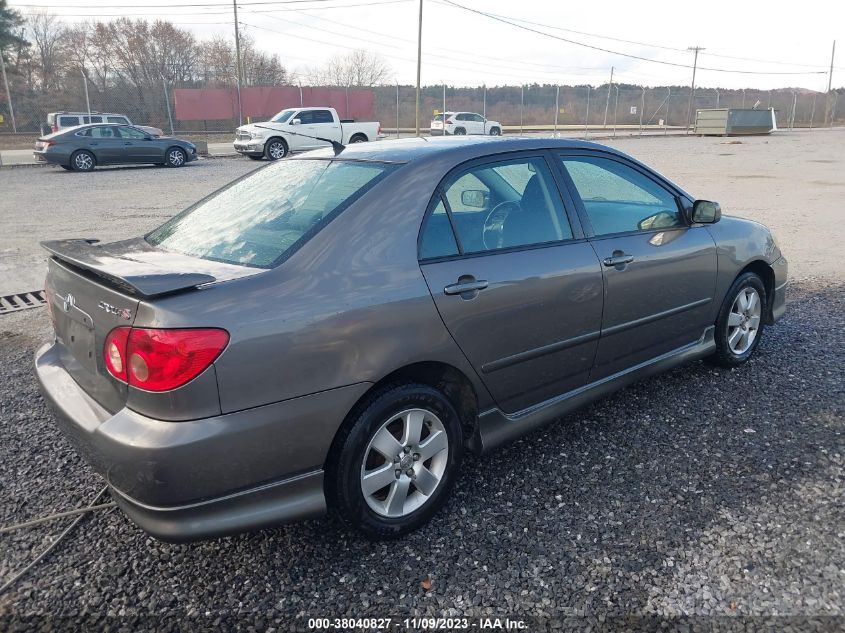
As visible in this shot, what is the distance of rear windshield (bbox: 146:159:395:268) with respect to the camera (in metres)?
2.64

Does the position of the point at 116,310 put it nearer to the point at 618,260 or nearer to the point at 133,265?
the point at 133,265

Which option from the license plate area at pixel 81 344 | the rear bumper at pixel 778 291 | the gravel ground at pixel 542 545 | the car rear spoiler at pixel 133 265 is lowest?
the gravel ground at pixel 542 545

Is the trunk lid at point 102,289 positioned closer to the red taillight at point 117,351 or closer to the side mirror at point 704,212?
the red taillight at point 117,351

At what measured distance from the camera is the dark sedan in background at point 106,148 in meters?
19.1

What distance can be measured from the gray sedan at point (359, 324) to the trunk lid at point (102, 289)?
1cm

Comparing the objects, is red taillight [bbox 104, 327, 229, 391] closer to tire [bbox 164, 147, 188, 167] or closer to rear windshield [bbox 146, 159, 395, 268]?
rear windshield [bbox 146, 159, 395, 268]

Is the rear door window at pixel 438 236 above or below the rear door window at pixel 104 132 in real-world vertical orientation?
below

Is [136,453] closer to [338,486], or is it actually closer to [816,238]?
[338,486]

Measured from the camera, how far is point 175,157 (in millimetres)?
21016

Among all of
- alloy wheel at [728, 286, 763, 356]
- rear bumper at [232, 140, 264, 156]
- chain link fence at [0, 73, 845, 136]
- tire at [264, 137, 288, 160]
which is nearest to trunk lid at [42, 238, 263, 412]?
alloy wheel at [728, 286, 763, 356]

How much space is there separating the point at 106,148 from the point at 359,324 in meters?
20.3

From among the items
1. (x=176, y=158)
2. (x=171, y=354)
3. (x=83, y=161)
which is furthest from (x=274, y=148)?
(x=171, y=354)

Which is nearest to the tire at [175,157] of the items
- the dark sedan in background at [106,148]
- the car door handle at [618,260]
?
the dark sedan in background at [106,148]

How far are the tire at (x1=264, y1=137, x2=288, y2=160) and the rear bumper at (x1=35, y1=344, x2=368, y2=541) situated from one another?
2226 cm
